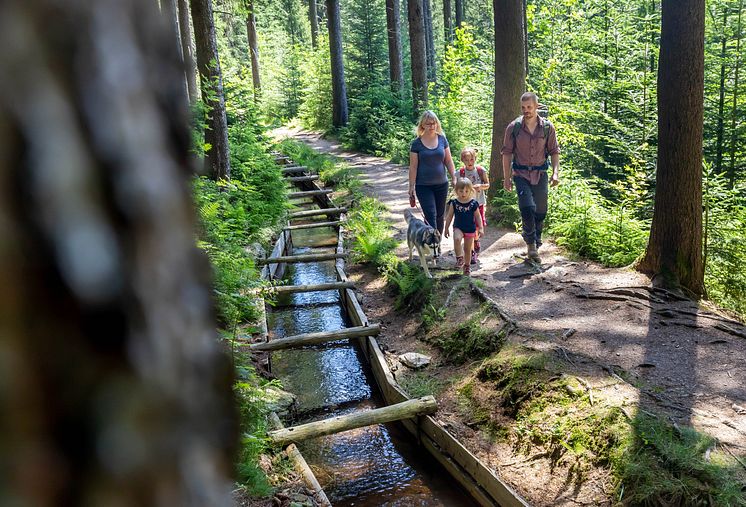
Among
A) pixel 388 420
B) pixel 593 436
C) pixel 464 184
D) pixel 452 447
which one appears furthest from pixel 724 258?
pixel 388 420

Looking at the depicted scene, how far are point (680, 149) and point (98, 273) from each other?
8020 millimetres

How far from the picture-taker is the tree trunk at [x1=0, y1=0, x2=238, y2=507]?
1.10 feet

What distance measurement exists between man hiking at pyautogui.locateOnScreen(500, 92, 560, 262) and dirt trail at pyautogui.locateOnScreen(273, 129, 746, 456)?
864mm

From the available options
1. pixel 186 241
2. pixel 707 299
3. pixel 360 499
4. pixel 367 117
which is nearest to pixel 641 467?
pixel 360 499

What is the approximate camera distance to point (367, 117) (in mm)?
23000

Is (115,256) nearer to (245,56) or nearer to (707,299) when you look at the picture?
(707,299)

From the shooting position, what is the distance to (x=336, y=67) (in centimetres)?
2497

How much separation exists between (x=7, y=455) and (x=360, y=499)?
18.9 ft

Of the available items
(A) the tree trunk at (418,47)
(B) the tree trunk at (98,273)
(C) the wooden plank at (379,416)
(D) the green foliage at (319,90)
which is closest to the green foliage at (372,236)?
(C) the wooden plank at (379,416)

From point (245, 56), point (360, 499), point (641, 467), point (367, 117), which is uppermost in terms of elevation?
point (245, 56)

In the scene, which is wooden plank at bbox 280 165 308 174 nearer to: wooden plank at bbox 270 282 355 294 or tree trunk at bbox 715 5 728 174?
wooden plank at bbox 270 282 355 294

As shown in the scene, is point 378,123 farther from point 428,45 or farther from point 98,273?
point 98,273

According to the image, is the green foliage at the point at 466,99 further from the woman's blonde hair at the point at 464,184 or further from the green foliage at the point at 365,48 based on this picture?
the woman's blonde hair at the point at 464,184

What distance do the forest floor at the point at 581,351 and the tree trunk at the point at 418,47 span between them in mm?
12758
